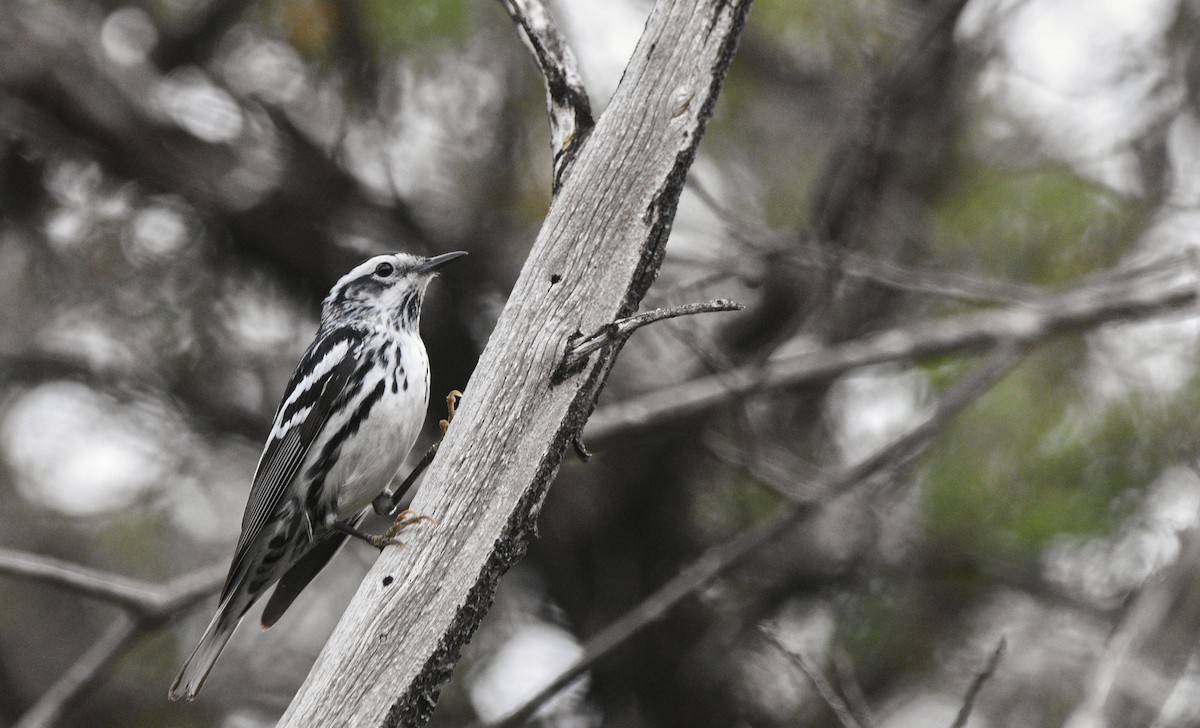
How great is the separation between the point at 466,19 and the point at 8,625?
4.13m

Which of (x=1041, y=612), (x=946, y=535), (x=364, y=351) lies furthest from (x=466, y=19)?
(x=1041, y=612)

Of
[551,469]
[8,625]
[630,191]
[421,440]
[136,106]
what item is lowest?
[8,625]

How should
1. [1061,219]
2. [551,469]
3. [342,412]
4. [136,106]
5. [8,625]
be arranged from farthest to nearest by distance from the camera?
[8,625] < [1061,219] < [136,106] < [342,412] < [551,469]

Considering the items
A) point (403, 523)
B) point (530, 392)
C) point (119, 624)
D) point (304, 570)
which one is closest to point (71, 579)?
point (119, 624)

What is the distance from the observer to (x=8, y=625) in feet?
20.3

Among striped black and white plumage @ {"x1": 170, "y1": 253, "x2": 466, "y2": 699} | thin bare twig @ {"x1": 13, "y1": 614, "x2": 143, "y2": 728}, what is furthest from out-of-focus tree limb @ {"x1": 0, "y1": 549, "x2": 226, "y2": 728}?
striped black and white plumage @ {"x1": 170, "y1": 253, "x2": 466, "y2": 699}

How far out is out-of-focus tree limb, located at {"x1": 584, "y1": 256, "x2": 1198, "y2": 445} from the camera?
4.30 meters

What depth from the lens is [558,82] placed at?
2775 mm

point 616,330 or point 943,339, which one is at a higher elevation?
point 943,339

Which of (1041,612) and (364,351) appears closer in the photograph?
(364,351)

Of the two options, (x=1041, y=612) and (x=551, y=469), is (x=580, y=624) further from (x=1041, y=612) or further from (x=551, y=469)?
(x=551, y=469)

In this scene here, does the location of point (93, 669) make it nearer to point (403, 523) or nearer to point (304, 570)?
point (304, 570)

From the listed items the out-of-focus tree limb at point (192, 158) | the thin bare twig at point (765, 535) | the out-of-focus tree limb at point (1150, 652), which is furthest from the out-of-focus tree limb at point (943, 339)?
the out-of-focus tree limb at point (1150, 652)

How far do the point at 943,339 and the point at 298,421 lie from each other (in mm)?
2533
